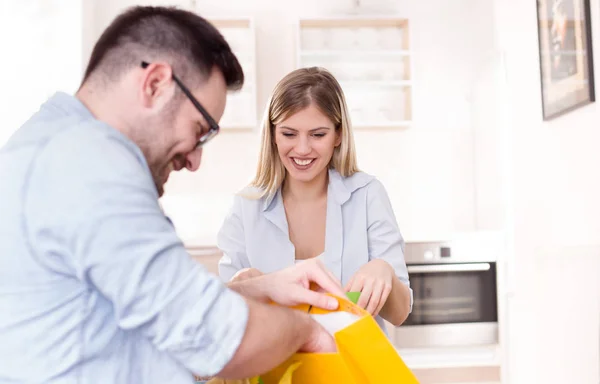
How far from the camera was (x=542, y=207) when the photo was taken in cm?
288

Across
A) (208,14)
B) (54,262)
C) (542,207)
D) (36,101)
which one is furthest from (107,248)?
(208,14)

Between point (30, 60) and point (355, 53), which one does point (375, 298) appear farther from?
point (355, 53)

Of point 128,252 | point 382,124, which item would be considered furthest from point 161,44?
point 382,124

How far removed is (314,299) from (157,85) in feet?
1.27

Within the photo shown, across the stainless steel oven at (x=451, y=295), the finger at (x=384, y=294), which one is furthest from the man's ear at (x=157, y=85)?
the stainless steel oven at (x=451, y=295)

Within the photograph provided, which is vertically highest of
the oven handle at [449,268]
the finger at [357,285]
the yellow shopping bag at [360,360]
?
the finger at [357,285]

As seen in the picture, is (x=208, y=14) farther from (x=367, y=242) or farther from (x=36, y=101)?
(x=367, y=242)

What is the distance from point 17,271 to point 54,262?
5 centimetres

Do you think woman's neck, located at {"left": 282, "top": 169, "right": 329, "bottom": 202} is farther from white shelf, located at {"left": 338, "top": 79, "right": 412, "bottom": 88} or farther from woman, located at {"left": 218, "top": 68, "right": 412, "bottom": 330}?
white shelf, located at {"left": 338, "top": 79, "right": 412, "bottom": 88}

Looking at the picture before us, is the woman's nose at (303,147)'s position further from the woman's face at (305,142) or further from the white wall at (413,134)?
the white wall at (413,134)

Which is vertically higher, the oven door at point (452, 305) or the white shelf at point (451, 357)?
the oven door at point (452, 305)

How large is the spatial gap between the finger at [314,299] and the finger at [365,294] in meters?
0.24

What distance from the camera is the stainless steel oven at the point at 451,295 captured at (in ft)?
10.7

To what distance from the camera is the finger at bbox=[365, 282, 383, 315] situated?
46.6 inches
